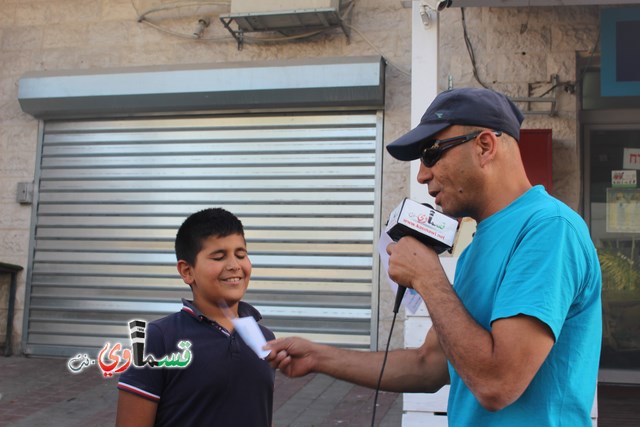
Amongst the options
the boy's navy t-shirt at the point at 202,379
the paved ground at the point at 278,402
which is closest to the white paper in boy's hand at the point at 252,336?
the boy's navy t-shirt at the point at 202,379

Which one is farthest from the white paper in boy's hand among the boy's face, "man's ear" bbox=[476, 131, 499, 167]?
"man's ear" bbox=[476, 131, 499, 167]

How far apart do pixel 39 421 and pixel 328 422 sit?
2474 millimetres

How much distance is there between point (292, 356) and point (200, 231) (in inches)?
30.8

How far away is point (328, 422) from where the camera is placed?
588cm

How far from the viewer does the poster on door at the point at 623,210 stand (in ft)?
25.4

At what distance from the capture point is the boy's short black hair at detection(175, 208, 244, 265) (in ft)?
9.00

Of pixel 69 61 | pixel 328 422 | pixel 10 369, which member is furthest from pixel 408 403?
pixel 69 61

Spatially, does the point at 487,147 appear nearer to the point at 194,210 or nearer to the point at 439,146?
the point at 439,146

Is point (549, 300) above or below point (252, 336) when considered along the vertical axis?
above

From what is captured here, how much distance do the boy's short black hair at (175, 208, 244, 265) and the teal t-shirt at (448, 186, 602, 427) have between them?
127 centimetres

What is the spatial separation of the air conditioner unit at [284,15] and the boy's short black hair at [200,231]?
17.3ft

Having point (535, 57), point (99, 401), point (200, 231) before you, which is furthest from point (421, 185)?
point (99, 401)

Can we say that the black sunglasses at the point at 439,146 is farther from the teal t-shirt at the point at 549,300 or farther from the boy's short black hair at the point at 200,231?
the boy's short black hair at the point at 200,231

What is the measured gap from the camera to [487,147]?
1.83 meters
